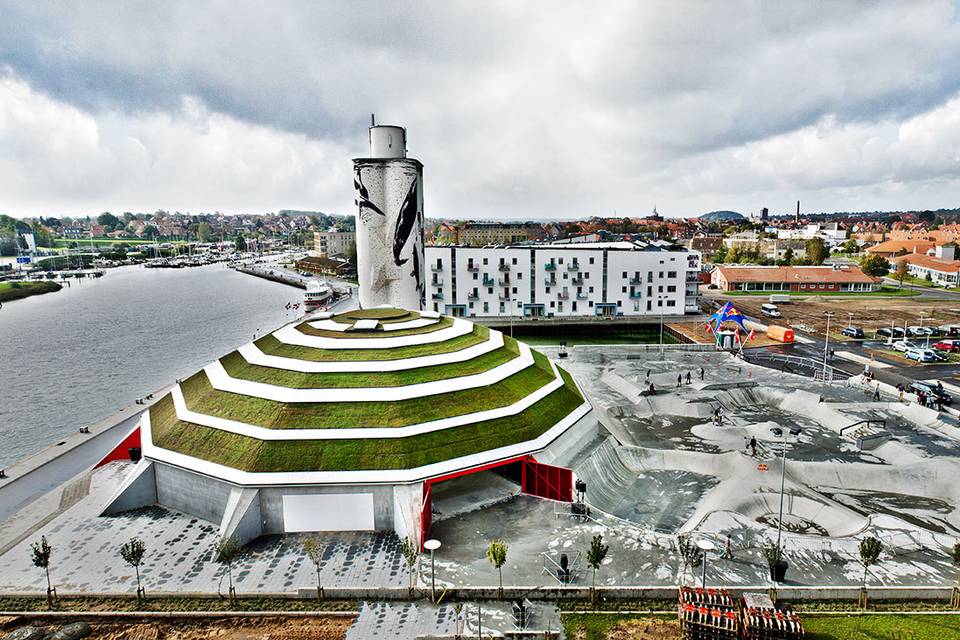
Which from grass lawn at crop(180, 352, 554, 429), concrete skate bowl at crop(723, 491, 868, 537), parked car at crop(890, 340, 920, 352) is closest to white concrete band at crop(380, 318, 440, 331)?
grass lawn at crop(180, 352, 554, 429)

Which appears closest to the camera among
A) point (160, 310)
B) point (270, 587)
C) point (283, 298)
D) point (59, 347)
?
point (270, 587)

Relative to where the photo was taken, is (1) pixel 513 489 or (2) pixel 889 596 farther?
(1) pixel 513 489

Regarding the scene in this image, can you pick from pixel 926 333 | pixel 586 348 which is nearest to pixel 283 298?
pixel 586 348

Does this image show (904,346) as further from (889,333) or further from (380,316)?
(380,316)

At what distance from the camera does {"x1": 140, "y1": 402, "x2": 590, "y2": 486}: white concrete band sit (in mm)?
23438

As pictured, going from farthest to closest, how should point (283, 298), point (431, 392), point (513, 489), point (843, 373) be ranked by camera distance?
1. point (283, 298)
2. point (843, 373)
3. point (431, 392)
4. point (513, 489)

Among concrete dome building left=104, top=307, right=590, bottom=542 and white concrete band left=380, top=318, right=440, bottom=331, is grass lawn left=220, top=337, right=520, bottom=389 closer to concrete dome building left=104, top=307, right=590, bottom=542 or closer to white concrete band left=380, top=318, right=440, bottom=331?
concrete dome building left=104, top=307, right=590, bottom=542

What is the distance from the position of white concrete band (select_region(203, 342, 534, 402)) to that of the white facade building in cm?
4813

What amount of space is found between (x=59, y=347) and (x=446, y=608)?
262 ft

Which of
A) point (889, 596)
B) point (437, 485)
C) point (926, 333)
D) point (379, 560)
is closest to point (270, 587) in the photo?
point (379, 560)

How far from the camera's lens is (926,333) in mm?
65438

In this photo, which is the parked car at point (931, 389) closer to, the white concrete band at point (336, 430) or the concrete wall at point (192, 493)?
the white concrete band at point (336, 430)

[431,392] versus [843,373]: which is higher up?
[431,392]

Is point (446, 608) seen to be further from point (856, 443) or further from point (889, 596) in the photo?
point (856, 443)
